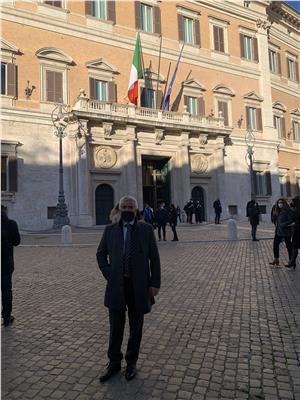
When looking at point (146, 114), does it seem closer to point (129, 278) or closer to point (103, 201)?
point (103, 201)

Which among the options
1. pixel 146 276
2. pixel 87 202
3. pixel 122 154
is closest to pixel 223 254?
A: pixel 146 276

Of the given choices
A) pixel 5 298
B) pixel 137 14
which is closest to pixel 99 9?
pixel 137 14

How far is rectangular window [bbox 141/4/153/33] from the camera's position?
1113 inches

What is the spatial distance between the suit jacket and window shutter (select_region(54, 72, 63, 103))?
21.4 metres

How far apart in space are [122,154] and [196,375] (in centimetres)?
2230

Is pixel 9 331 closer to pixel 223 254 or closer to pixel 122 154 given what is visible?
pixel 223 254

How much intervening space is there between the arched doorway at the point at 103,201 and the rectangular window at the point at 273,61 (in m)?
20.9

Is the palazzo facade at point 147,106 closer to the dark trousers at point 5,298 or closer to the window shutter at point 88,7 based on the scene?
the window shutter at point 88,7

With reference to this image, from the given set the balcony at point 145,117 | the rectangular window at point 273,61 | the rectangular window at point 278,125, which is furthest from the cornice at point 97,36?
the rectangular window at point 278,125

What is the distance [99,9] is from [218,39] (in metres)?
10.6

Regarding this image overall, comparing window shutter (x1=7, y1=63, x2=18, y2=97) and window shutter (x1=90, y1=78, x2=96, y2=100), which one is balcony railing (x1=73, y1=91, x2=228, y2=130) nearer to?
window shutter (x1=90, y1=78, x2=96, y2=100)

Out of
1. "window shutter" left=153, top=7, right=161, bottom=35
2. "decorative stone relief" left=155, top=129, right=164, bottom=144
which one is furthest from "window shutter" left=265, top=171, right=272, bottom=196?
"window shutter" left=153, top=7, right=161, bottom=35

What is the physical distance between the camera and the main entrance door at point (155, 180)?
90.9 feet

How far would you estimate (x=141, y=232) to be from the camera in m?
3.79
